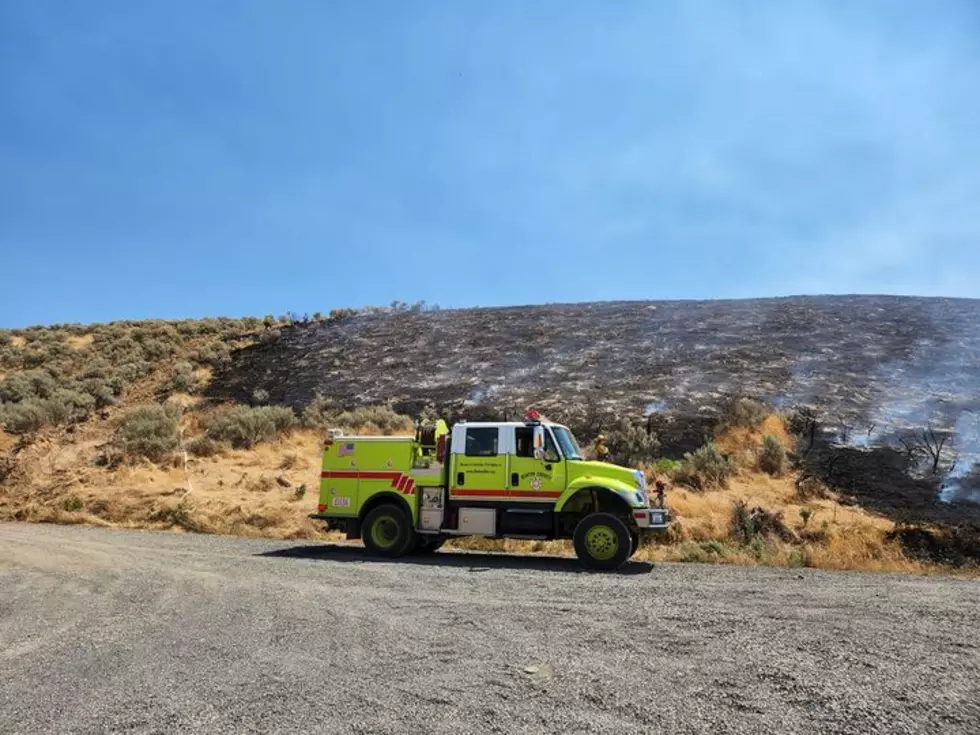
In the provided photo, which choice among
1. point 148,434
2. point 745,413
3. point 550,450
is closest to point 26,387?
point 148,434

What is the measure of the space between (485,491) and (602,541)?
2400mm

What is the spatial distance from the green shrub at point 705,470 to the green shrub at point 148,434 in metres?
17.1

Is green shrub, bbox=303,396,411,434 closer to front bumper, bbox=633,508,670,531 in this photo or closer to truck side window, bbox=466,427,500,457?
truck side window, bbox=466,427,500,457

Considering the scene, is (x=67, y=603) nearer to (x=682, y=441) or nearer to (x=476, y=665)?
(x=476, y=665)

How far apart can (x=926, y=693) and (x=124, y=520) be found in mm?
19545

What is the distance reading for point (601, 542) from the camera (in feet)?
39.4

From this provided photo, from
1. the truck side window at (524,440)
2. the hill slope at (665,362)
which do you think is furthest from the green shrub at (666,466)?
the truck side window at (524,440)

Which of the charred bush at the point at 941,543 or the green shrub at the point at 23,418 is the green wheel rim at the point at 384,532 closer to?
the charred bush at the point at 941,543

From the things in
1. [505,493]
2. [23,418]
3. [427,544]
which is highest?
[23,418]

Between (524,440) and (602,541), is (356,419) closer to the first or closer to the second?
(524,440)

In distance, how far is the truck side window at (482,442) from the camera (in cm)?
1329

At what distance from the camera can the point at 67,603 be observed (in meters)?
8.62

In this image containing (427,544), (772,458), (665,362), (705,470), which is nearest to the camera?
(427,544)

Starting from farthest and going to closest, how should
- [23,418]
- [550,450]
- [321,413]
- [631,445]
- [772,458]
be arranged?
[321,413] < [23,418] < [631,445] < [772,458] < [550,450]
